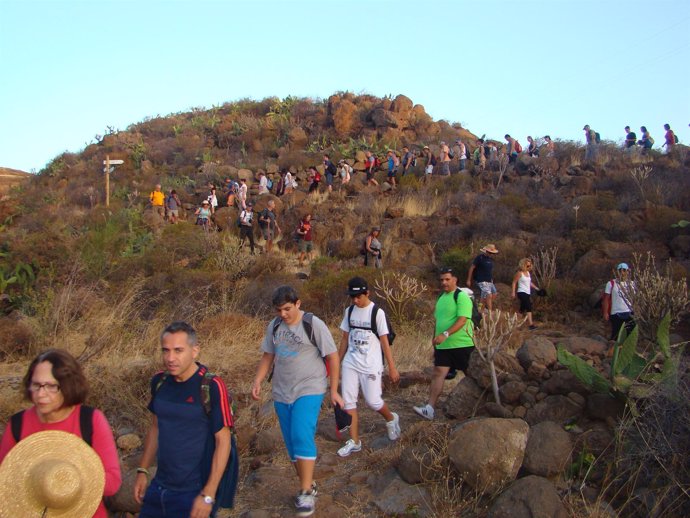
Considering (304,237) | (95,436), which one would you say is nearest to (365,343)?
(95,436)

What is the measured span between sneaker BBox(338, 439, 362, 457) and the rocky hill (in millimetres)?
98

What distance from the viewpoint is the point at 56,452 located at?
2.98m

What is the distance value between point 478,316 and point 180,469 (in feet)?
14.1

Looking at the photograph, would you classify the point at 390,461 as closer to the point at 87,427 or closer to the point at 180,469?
the point at 180,469

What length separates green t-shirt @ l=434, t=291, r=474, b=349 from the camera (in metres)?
6.48

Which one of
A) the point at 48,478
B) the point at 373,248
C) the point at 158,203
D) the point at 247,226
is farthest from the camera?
the point at 158,203

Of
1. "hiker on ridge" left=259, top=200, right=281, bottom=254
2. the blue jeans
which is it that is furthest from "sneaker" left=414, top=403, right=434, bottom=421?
"hiker on ridge" left=259, top=200, right=281, bottom=254

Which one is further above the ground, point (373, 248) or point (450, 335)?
point (373, 248)

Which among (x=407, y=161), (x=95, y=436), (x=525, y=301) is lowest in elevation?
(x=525, y=301)

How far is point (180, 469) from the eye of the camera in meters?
3.52

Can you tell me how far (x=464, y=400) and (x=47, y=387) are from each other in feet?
13.9

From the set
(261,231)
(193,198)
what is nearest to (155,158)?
(193,198)

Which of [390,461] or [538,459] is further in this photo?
[390,461]

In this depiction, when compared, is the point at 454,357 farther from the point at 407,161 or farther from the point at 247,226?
the point at 407,161
